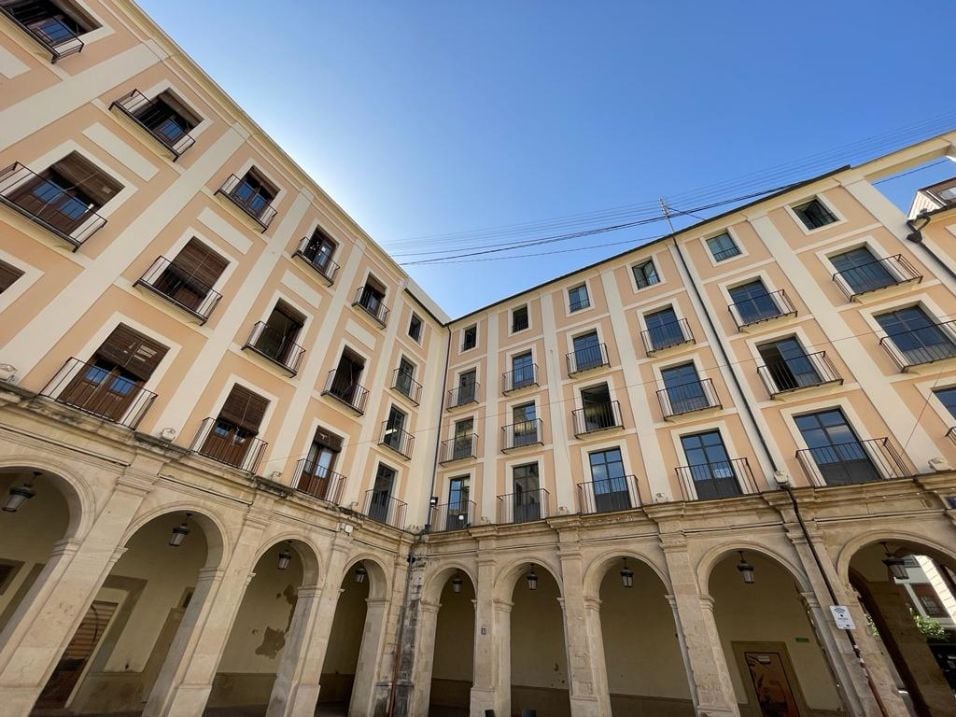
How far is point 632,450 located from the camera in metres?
13.3

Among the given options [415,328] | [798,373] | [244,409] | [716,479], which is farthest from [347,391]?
[798,373]

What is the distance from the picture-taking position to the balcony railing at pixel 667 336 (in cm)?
1448

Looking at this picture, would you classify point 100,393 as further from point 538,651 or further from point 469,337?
point 538,651

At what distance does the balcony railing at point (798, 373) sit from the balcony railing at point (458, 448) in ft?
33.1

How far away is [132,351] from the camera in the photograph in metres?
10.0

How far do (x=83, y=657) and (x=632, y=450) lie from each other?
1556 centimetres

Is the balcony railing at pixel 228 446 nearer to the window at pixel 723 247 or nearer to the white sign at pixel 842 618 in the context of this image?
the white sign at pixel 842 618

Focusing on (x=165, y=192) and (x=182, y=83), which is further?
(x=182, y=83)

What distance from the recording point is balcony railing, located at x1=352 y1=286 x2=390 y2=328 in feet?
57.3

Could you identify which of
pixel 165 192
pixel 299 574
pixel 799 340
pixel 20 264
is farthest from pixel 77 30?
pixel 799 340

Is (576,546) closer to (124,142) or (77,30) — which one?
(124,142)

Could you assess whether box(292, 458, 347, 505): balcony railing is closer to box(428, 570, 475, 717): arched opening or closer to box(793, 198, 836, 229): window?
Answer: box(428, 570, 475, 717): arched opening

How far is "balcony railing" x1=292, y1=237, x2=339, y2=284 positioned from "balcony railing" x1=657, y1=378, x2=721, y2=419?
41.5ft

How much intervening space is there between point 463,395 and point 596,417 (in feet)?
21.0
